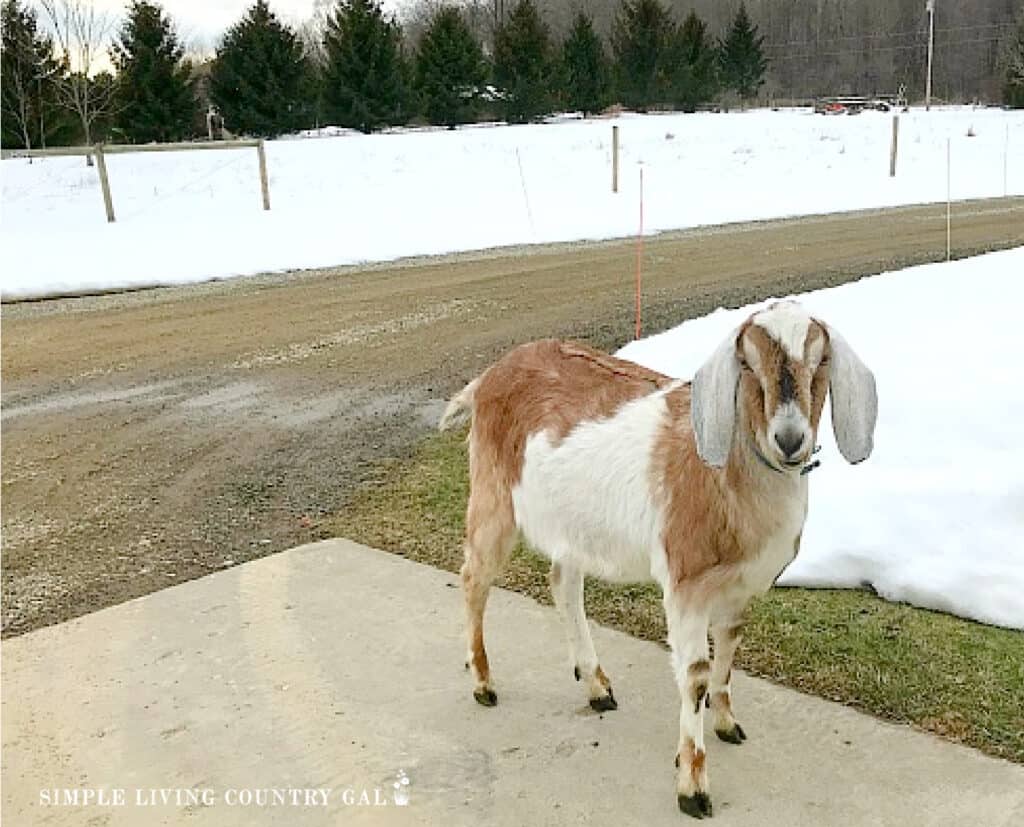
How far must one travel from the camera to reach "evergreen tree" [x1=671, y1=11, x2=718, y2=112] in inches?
1909

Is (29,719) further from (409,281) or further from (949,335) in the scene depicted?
(409,281)

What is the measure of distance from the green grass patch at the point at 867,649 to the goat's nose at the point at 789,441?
4.36 ft

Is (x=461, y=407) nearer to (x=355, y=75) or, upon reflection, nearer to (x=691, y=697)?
(x=691, y=697)

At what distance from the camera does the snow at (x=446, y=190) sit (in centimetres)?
1767

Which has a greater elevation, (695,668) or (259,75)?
(259,75)

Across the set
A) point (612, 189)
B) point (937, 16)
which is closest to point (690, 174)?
point (612, 189)

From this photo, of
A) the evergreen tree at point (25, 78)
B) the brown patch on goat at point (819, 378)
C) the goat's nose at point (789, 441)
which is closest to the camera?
the goat's nose at point (789, 441)

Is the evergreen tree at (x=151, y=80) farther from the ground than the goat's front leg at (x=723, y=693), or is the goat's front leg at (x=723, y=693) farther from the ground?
the evergreen tree at (x=151, y=80)

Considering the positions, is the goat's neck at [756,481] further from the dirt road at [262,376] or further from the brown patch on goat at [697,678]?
the dirt road at [262,376]

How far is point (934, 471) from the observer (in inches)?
201

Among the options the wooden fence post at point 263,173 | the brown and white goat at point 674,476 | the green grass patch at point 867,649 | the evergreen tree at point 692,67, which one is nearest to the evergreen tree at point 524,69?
the evergreen tree at point 692,67

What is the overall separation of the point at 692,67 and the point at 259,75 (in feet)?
69.2

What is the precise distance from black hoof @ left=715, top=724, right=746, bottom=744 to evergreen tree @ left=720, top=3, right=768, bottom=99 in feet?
175

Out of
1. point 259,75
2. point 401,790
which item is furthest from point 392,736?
point 259,75
